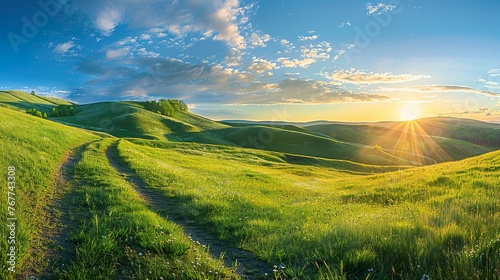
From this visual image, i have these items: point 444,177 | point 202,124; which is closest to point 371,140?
point 202,124

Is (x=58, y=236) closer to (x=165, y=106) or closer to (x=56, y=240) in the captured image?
(x=56, y=240)

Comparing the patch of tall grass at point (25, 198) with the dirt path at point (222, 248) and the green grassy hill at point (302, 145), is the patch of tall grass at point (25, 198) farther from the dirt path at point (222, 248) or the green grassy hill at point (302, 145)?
the green grassy hill at point (302, 145)

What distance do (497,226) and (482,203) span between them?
3559mm

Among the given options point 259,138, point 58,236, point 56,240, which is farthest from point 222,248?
point 259,138

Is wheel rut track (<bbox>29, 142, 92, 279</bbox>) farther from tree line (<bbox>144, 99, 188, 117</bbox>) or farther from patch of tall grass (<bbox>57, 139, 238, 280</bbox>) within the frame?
tree line (<bbox>144, 99, 188, 117</bbox>)

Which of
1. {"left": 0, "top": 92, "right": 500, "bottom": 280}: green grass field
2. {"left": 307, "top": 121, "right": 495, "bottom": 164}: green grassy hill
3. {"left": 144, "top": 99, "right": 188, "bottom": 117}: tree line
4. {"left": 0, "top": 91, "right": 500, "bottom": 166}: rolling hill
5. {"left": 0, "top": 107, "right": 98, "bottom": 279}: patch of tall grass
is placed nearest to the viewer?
{"left": 0, "top": 92, "right": 500, "bottom": 280}: green grass field

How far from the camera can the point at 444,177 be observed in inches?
715

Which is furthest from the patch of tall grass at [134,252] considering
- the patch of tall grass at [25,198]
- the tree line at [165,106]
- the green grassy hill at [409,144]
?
the tree line at [165,106]

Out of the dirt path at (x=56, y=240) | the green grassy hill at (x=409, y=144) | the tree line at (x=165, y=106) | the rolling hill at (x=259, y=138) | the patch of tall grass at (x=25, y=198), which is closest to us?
the dirt path at (x=56, y=240)

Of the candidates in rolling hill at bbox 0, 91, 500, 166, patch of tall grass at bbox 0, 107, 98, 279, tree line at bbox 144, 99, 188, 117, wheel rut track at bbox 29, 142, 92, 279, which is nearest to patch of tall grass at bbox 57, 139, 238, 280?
wheel rut track at bbox 29, 142, 92, 279

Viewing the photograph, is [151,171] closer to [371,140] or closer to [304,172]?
[304,172]

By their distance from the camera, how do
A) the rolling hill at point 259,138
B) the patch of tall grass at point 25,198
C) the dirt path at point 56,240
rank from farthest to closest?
the rolling hill at point 259,138 < the patch of tall grass at point 25,198 < the dirt path at point 56,240

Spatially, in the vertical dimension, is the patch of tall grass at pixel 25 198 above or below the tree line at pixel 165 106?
below

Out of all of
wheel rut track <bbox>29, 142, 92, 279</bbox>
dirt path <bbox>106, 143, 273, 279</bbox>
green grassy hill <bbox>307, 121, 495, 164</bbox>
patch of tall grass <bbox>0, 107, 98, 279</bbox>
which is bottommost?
green grassy hill <bbox>307, 121, 495, 164</bbox>
